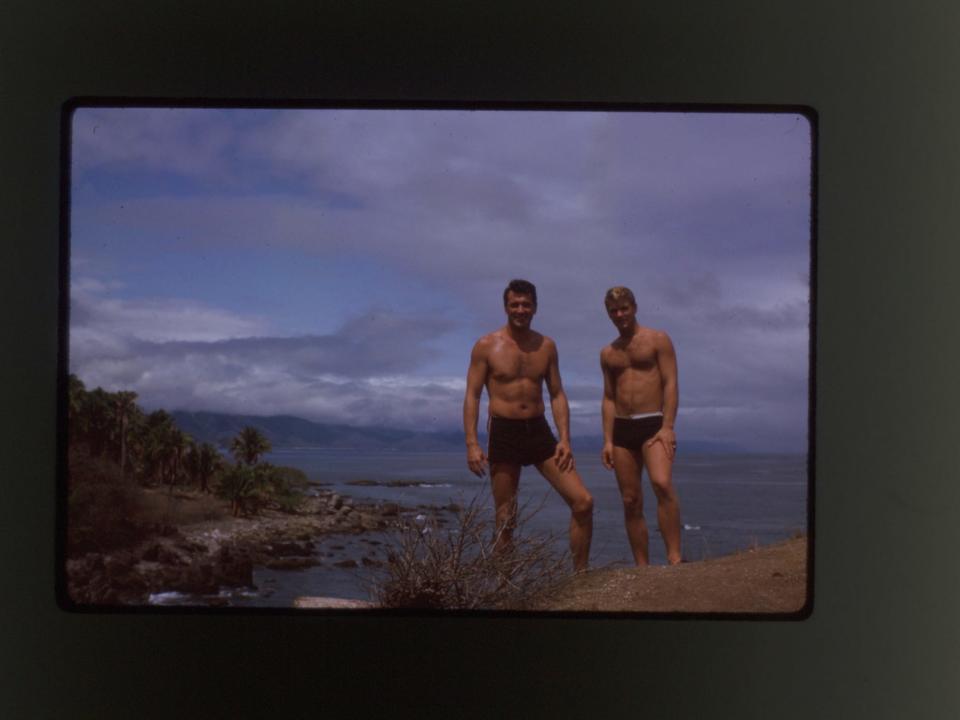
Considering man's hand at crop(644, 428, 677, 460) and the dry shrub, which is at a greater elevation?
man's hand at crop(644, 428, 677, 460)

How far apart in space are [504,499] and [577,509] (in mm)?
201

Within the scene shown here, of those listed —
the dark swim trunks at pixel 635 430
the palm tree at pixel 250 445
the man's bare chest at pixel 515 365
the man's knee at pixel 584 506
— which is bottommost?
the man's knee at pixel 584 506

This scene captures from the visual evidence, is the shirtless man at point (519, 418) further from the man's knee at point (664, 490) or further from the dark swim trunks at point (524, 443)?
the man's knee at point (664, 490)

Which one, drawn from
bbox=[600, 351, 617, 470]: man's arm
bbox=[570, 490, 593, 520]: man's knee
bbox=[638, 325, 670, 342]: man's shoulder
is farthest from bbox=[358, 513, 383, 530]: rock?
bbox=[638, 325, 670, 342]: man's shoulder

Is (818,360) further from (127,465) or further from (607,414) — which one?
(127,465)

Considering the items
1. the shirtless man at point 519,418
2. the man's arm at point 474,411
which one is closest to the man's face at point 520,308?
the shirtless man at point 519,418

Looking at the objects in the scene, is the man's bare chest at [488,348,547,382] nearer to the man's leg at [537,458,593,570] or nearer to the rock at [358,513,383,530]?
the man's leg at [537,458,593,570]

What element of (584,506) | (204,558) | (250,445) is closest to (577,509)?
(584,506)

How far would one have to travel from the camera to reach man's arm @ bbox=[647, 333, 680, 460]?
232 cm

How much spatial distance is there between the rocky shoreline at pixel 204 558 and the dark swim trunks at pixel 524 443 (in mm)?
337

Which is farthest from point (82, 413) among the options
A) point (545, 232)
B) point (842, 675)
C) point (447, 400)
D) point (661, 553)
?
point (842, 675)

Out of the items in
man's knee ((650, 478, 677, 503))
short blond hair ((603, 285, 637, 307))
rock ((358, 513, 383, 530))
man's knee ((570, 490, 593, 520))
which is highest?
short blond hair ((603, 285, 637, 307))

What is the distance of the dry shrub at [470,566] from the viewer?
91.4 inches

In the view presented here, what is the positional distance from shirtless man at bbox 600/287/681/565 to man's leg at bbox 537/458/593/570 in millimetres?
96
